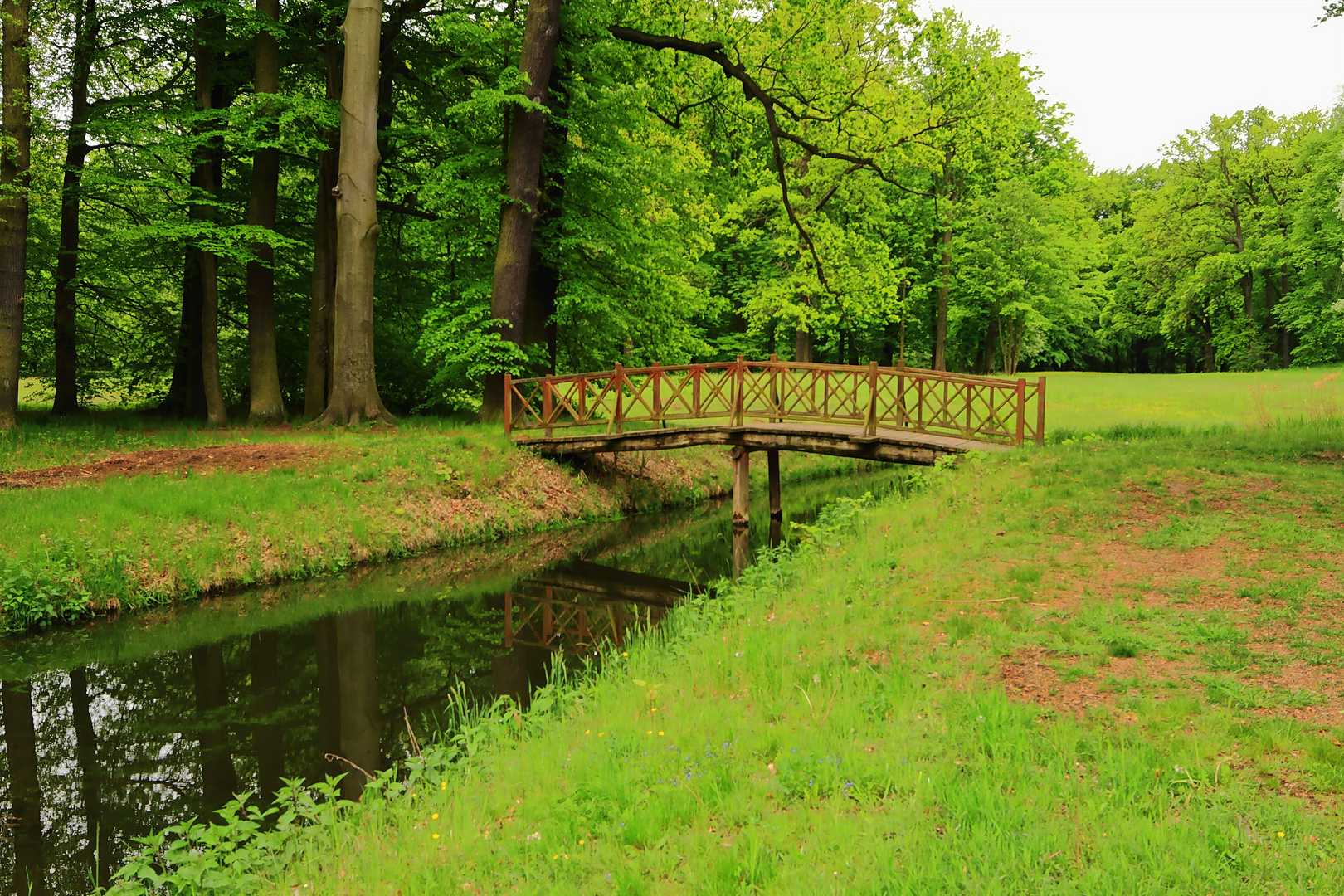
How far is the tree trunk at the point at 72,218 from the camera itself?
15891mm

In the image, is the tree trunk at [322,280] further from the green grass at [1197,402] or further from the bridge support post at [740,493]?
the green grass at [1197,402]

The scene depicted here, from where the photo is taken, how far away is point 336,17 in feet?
58.4

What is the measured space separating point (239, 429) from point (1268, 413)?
18647mm

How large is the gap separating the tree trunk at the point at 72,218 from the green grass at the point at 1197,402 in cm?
1829

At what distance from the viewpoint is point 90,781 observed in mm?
6117

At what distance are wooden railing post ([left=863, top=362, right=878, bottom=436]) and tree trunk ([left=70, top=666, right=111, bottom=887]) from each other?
11.0 metres

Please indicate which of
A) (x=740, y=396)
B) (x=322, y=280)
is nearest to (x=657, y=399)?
(x=740, y=396)

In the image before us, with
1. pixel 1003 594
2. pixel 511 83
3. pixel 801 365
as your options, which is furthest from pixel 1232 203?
pixel 1003 594

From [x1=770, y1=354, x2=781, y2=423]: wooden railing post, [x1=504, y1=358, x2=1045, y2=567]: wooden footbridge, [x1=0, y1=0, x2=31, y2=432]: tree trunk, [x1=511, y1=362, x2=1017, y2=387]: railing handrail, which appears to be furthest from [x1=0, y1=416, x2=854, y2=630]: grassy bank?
[x1=770, y1=354, x2=781, y2=423]: wooden railing post

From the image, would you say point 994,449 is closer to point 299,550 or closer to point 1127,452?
point 1127,452

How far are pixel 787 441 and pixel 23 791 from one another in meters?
11.6

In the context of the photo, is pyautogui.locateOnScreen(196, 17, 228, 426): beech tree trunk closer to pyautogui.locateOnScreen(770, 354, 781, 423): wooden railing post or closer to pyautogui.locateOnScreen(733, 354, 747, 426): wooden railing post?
pyautogui.locateOnScreen(733, 354, 747, 426): wooden railing post

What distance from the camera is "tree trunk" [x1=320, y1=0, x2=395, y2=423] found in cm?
1490

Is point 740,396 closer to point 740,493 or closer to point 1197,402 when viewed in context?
point 740,493
